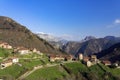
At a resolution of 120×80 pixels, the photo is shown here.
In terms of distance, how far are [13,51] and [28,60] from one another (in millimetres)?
20361

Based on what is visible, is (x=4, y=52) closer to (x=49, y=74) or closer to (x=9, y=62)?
(x=9, y=62)

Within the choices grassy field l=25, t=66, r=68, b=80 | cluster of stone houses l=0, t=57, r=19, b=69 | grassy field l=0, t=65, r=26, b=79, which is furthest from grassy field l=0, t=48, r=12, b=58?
grassy field l=25, t=66, r=68, b=80

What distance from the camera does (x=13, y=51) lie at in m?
148

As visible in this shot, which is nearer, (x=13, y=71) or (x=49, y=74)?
(x=13, y=71)

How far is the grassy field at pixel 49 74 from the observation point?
112 m

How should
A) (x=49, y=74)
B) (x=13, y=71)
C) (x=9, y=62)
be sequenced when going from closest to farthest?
(x=13, y=71)
(x=49, y=74)
(x=9, y=62)

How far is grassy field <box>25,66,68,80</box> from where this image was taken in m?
112

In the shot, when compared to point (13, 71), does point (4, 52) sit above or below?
above

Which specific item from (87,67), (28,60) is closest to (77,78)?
(87,67)

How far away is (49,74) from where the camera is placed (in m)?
118

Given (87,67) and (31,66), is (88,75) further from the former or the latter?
(31,66)

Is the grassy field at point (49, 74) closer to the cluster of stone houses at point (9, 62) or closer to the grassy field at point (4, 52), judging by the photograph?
the cluster of stone houses at point (9, 62)

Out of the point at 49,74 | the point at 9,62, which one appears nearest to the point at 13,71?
the point at 9,62

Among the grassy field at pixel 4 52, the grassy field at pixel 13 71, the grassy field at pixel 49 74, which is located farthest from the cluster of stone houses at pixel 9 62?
the grassy field at pixel 49 74
